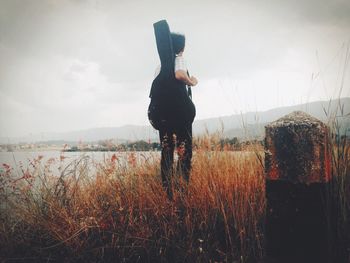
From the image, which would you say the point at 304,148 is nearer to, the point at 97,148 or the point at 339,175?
the point at 339,175

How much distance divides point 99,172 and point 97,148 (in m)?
0.35

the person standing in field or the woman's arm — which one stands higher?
the woman's arm

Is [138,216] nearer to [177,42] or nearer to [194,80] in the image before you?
[194,80]

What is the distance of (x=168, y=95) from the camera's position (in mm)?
2521

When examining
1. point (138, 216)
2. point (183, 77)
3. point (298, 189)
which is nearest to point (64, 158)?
point (138, 216)

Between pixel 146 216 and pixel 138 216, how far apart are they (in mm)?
74

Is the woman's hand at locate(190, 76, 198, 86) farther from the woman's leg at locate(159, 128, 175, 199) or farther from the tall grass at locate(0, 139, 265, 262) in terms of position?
the tall grass at locate(0, 139, 265, 262)

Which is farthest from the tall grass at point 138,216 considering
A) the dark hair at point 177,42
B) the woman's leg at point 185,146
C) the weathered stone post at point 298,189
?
the dark hair at point 177,42

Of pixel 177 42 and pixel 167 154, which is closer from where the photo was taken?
pixel 167 154

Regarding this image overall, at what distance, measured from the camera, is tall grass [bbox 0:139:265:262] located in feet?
6.58

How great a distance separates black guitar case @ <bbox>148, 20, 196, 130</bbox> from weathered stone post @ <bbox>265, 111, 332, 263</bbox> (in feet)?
4.50

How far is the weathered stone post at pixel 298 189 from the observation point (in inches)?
44.3

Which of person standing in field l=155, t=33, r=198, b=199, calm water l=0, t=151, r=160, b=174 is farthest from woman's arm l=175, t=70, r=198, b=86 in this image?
calm water l=0, t=151, r=160, b=174

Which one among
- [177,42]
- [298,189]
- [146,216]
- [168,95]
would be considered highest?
[177,42]
